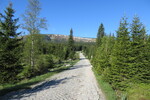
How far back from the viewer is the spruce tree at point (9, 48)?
982cm

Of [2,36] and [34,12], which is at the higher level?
[34,12]

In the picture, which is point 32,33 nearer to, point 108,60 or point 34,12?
point 34,12

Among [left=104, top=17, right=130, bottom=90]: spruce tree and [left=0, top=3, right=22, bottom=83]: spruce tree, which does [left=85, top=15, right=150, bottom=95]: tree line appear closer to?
[left=104, top=17, right=130, bottom=90]: spruce tree

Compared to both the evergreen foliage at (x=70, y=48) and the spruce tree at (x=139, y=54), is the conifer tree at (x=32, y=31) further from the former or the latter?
the evergreen foliage at (x=70, y=48)

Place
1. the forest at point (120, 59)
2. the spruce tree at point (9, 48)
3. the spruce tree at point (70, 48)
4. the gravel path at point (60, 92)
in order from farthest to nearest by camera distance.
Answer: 1. the spruce tree at point (70, 48)
2. the spruce tree at point (9, 48)
3. the forest at point (120, 59)
4. the gravel path at point (60, 92)

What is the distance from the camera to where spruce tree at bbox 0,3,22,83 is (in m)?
9.82

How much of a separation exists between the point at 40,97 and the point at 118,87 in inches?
242

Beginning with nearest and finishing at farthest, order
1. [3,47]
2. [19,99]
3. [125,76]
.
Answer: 1. [19,99]
2. [125,76]
3. [3,47]

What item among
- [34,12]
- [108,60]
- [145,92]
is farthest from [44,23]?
[145,92]

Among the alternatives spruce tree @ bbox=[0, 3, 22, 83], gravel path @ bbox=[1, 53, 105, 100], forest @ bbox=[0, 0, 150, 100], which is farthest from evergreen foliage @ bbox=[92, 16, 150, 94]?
spruce tree @ bbox=[0, 3, 22, 83]

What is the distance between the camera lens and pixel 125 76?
856 centimetres

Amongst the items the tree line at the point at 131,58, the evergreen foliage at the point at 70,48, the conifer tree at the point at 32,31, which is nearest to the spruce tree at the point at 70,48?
the evergreen foliage at the point at 70,48

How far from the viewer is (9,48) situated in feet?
34.2

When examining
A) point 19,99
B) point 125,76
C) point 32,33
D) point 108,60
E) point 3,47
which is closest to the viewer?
point 19,99
